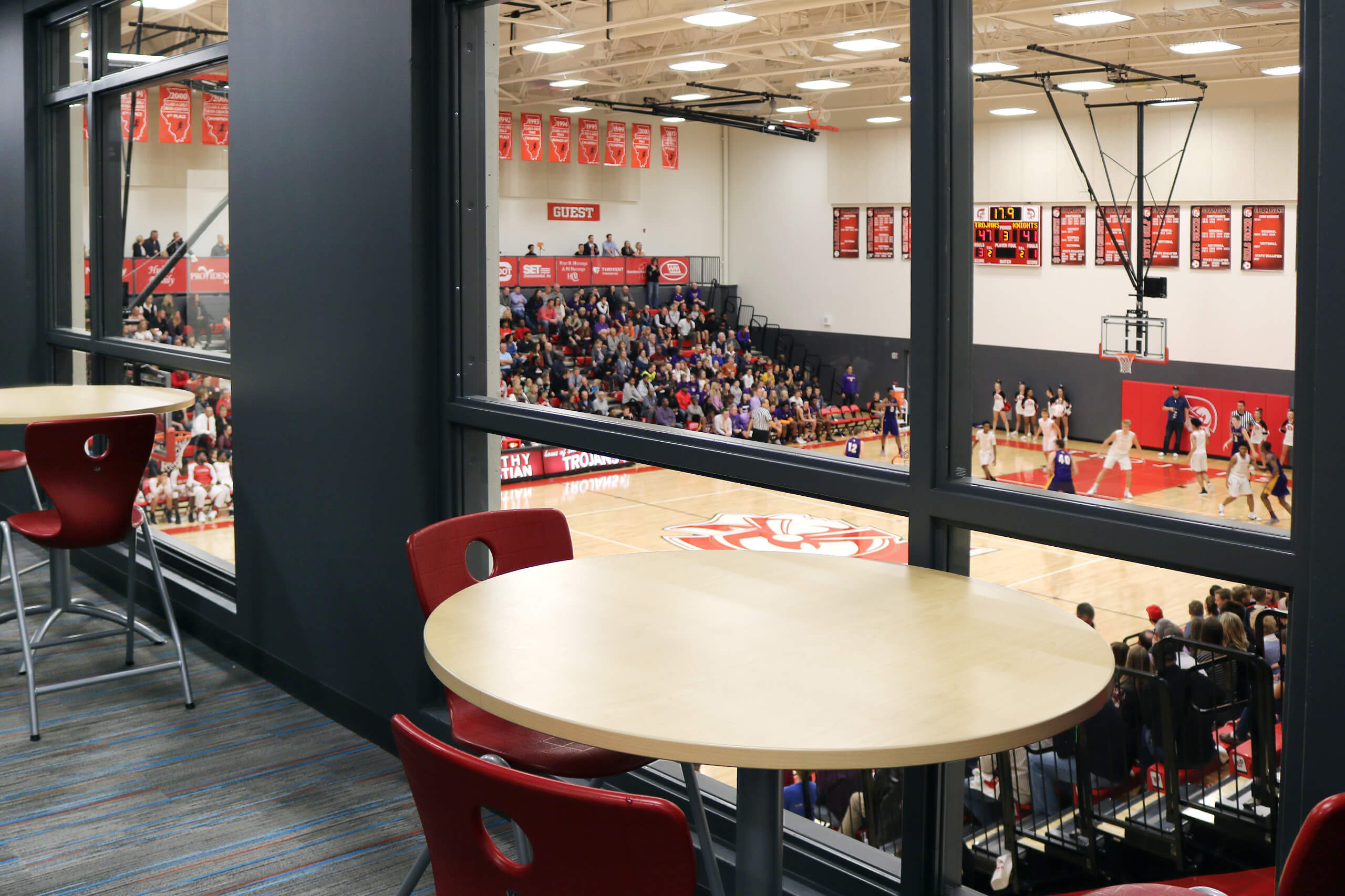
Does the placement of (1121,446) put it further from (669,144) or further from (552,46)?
(669,144)

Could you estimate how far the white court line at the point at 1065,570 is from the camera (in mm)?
1956

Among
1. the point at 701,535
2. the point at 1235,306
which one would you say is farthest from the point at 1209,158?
the point at 701,535

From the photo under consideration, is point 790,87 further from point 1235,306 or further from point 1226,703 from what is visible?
point 1226,703

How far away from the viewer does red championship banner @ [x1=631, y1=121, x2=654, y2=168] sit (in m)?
19.0

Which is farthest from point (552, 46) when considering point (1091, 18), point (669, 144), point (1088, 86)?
point (669, 144)

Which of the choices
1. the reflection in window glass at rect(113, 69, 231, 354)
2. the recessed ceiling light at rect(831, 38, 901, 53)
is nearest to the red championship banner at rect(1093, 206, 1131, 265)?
the recessed ceiling light at rect(831, 38, 901, 53)

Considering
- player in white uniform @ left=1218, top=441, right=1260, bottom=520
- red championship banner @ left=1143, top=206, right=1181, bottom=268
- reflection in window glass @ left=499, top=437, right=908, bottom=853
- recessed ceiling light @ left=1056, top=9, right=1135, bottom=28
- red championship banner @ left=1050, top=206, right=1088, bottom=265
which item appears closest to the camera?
player in white uniform @ left=1218, top=441, right=1260, bottom=520

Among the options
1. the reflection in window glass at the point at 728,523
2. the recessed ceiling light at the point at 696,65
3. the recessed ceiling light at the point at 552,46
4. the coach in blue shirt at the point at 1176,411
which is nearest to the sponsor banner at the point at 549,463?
the reflection in window glass at the point at 728,523

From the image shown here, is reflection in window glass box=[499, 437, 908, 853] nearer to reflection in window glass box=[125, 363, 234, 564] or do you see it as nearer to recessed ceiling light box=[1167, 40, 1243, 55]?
reflection in window glass box=[125, 363, 234, 564]

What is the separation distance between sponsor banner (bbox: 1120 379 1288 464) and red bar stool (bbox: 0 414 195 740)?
3141mm

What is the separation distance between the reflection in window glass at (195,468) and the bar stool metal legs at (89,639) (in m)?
0.37

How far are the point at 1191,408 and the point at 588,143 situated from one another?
36.7 ft

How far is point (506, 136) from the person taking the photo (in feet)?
11.5

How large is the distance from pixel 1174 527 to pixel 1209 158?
6.90m
